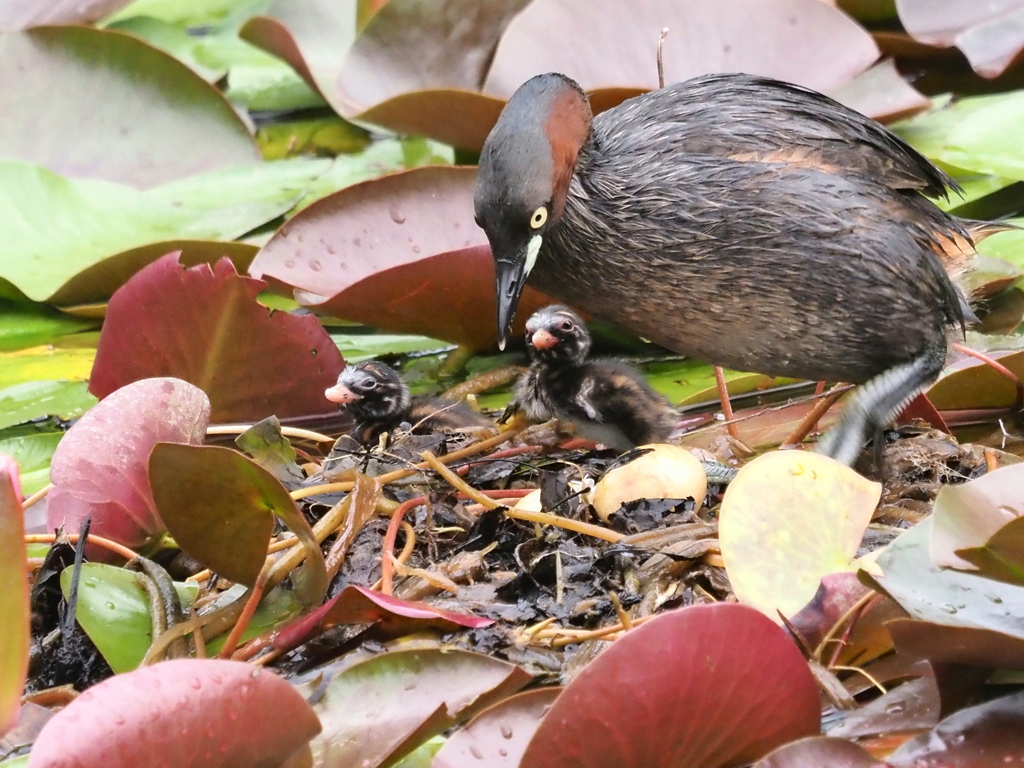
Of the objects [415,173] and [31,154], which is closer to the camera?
[415,173]

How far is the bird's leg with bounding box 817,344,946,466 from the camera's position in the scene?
3.25 m

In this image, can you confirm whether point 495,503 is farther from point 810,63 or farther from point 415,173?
point 810,63

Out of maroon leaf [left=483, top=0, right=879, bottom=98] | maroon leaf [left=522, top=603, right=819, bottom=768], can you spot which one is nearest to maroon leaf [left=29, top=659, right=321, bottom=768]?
maroon leaf [left=522, top=603, right=819, bottom=768]

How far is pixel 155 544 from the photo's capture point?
296 centimetres

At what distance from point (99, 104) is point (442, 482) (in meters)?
2.52

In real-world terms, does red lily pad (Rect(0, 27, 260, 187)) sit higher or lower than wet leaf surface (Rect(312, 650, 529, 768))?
higher

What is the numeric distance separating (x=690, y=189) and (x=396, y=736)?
5.69 ft

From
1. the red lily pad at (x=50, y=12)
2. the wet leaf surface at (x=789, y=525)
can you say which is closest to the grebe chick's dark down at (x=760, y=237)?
the wet leaf surface at (x=789, y=525)

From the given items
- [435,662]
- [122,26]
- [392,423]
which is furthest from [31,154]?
[435,662]

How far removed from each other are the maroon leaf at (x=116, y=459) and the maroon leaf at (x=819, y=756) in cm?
159

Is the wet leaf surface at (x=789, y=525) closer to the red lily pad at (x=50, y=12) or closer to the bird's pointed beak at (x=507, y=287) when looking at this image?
the bird's pointed beak at (x=507, y=287)

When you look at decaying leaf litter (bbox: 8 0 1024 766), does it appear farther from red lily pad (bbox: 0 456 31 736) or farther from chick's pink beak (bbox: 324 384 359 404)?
chick's pink beak (bbox: 324 384 359 404)

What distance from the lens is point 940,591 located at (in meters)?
1.99

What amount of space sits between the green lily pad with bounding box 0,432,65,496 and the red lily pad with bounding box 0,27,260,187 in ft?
5.00
